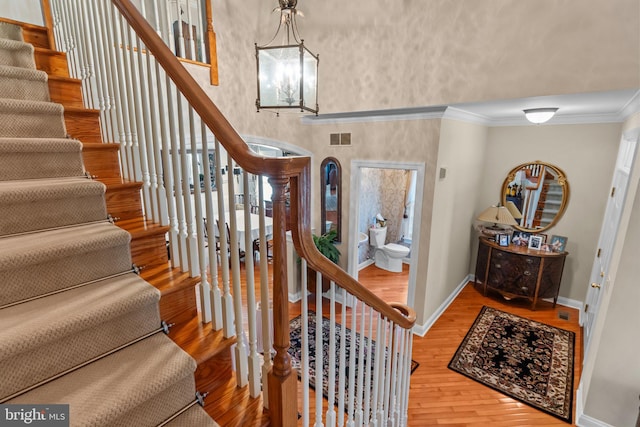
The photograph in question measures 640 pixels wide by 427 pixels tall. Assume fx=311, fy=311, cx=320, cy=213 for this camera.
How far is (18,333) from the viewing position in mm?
881

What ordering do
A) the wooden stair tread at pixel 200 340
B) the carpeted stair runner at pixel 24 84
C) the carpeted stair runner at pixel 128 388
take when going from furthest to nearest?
the carpeted stair runner at pixel 24 84, the wooden stair tread at pixel 200 340, the carpeted stair runner at pixel 128 388

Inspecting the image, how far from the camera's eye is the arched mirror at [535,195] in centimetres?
435

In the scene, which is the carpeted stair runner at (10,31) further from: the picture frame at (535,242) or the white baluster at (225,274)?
the picture frame at (535,242)

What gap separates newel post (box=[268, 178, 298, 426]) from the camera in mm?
953

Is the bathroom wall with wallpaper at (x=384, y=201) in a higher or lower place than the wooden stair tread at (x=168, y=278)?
lower

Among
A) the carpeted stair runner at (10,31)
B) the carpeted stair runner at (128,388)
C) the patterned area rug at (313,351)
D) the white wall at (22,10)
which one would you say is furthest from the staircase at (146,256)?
the white wall at (22,10)

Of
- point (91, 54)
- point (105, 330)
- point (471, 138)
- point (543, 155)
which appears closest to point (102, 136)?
point (91, 54)

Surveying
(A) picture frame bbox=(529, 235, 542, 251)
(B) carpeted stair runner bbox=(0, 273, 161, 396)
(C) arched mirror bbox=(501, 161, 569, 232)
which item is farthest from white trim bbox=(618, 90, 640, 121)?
(B) carpeted stair runner bbox=(0, 273, 161, 396)

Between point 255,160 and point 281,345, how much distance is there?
599mm

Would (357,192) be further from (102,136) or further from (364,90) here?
(102,136)

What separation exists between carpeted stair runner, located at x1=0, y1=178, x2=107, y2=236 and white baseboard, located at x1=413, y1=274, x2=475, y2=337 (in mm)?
3547

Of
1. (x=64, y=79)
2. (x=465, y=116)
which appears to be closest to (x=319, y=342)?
(x=64, y=79)

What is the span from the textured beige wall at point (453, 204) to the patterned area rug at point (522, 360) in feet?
2.10

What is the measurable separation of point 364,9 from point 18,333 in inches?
141
